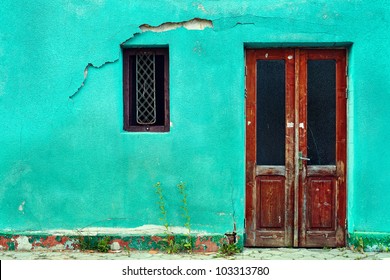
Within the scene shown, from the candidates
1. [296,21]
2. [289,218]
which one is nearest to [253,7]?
[296,21]

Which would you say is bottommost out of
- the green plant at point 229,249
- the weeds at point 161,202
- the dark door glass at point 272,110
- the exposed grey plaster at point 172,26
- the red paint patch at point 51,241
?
the green plant at point 229,249

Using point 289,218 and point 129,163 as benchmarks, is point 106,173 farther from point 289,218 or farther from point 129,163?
point 289,218

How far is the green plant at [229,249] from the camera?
587 cm

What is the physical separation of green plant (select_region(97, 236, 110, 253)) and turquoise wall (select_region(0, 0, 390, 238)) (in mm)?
184

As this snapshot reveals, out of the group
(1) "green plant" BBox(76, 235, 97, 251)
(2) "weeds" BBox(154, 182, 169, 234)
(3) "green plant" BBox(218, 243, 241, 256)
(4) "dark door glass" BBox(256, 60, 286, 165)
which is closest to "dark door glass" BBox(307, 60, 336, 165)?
(4) "dark door glass" BBox(256, 60, 286, 165)

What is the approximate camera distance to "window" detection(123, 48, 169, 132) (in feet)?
20.1

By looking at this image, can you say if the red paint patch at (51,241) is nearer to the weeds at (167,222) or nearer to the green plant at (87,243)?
the green plant at (87,243)

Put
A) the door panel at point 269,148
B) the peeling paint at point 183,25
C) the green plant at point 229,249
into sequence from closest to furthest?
the green plant at point 229,249
the peeling paint at point 183,25
the door panel at point 269,148

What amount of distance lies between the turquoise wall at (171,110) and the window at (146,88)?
0.14 meters

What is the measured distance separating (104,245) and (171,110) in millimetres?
1723

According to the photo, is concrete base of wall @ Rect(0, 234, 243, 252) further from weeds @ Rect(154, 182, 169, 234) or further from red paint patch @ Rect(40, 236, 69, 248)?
weeds @ Rect(154, 182, 169, 234)

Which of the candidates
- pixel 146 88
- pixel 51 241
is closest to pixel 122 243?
pixel 51 241

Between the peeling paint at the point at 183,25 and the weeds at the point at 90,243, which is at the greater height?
the peeling paint at the point at 183,25

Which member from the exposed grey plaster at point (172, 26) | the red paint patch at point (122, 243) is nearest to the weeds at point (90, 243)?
the red paint patch at point (122, 243)
